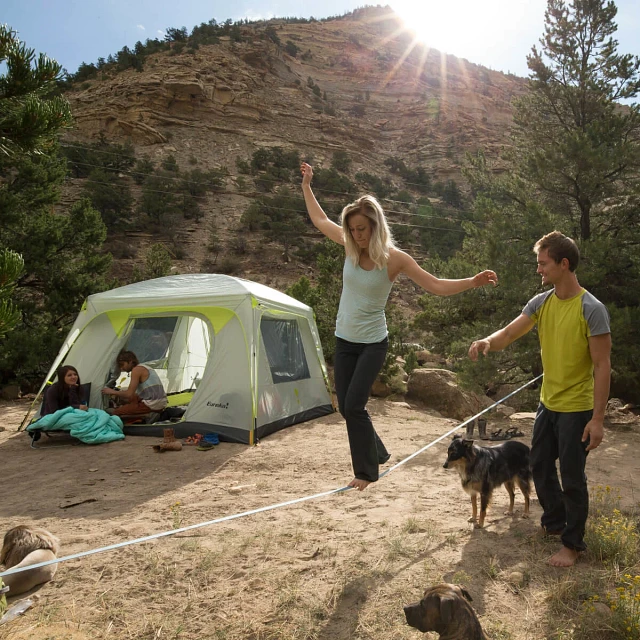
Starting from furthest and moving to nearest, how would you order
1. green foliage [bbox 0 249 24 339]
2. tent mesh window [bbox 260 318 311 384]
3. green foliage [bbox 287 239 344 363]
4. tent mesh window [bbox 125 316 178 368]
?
green foliage [bbox 287 239 344 363], tent mesh window [bbox 125 316 178 368], tent mesh window [bbox 260 318 311 384], green foliage [bbox 0 249 24 339]

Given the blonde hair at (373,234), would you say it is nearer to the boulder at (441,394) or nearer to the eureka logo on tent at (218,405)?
the eureka logo on tent at (218,405)

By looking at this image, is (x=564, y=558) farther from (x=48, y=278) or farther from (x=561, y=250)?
(x=48, y=278)

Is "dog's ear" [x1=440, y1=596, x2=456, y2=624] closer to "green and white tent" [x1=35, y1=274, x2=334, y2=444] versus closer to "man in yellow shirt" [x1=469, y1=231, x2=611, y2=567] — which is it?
"man in yellow shirt" [x1=469, y1=231, x2=611, y2=567]

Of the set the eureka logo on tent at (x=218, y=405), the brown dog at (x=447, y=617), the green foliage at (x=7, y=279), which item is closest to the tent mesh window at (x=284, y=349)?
the eureka logo on tent at (x=218, y=405)

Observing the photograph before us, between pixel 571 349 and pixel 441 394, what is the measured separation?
9921 mm

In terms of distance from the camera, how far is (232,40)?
49.9 m

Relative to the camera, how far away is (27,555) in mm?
2961

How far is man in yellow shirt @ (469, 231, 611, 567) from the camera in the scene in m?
2.67

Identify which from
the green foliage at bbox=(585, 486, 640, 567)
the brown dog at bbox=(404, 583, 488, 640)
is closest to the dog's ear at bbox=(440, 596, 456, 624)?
the brown dog at bbox=(404, 583, 488, 640)

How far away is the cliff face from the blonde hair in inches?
1172

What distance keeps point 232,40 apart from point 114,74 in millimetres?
13260

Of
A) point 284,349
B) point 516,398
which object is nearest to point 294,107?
point 516,398

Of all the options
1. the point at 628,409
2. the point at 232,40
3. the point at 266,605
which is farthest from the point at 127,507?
the point at 232,40

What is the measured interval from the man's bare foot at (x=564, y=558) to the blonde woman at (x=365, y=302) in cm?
108
